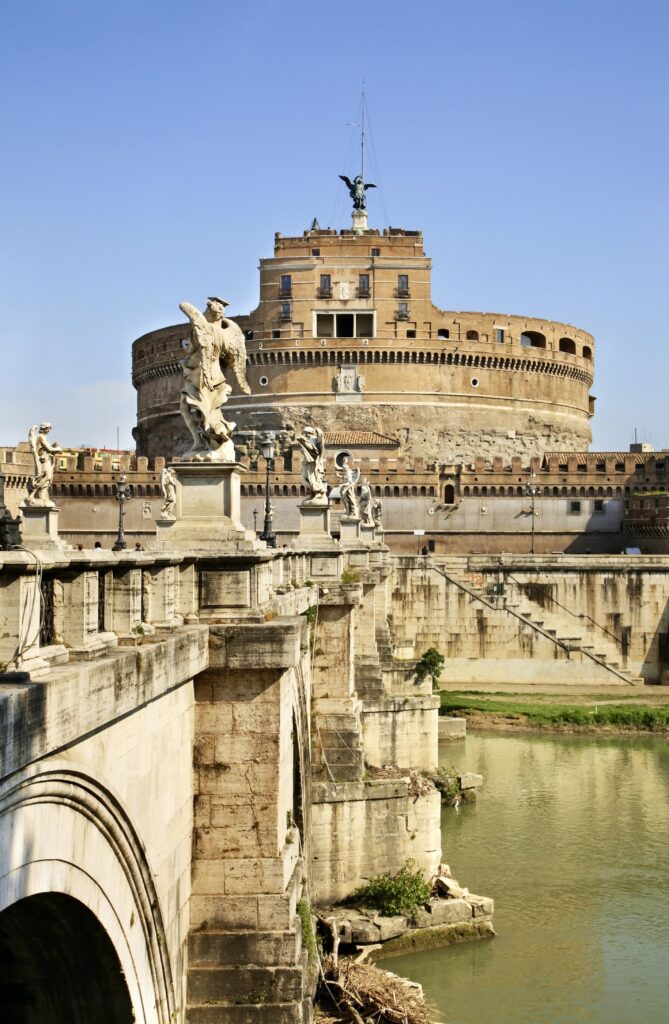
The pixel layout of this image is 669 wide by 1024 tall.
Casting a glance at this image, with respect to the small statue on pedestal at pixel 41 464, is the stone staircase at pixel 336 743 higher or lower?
lower

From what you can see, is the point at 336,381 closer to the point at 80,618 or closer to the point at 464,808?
the point at 464,808

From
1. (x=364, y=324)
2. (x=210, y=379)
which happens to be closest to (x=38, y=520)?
(x=210, y=379)

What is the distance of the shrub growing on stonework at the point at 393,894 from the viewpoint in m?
16.4

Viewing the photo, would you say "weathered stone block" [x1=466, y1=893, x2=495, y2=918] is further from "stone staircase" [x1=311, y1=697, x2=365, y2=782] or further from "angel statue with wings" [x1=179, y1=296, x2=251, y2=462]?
"angel statue with wings" [x1=179, y1=296, x2=251, y2=462]

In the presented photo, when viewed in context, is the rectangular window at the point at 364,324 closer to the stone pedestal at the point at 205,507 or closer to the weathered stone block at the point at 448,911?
the weathered stone block at the point at 448,911

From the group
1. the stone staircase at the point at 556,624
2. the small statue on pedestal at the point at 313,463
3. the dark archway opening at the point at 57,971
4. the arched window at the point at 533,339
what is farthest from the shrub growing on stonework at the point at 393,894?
the arched window at the point at 533,339

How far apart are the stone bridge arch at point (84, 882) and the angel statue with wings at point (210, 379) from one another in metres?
4.04

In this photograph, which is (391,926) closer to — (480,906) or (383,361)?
(480,906)

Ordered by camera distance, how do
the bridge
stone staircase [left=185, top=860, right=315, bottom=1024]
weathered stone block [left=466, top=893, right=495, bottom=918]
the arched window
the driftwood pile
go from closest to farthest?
the bridge → stone staircase [left=185, top=860, right=315, bottom=1024] → the driftwood pile → weathered stone block [left=466, top=893, right=495, bottom=918] → the arched window

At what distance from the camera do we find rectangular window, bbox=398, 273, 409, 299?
7356cm

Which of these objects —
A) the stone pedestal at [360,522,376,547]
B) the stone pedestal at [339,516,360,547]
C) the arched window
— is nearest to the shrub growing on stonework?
the stone pedestal at [339,516,360,547]

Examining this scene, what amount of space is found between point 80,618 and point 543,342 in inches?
2929

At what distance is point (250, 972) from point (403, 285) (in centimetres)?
6804

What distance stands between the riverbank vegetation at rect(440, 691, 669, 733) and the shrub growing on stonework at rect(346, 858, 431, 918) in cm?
1905
